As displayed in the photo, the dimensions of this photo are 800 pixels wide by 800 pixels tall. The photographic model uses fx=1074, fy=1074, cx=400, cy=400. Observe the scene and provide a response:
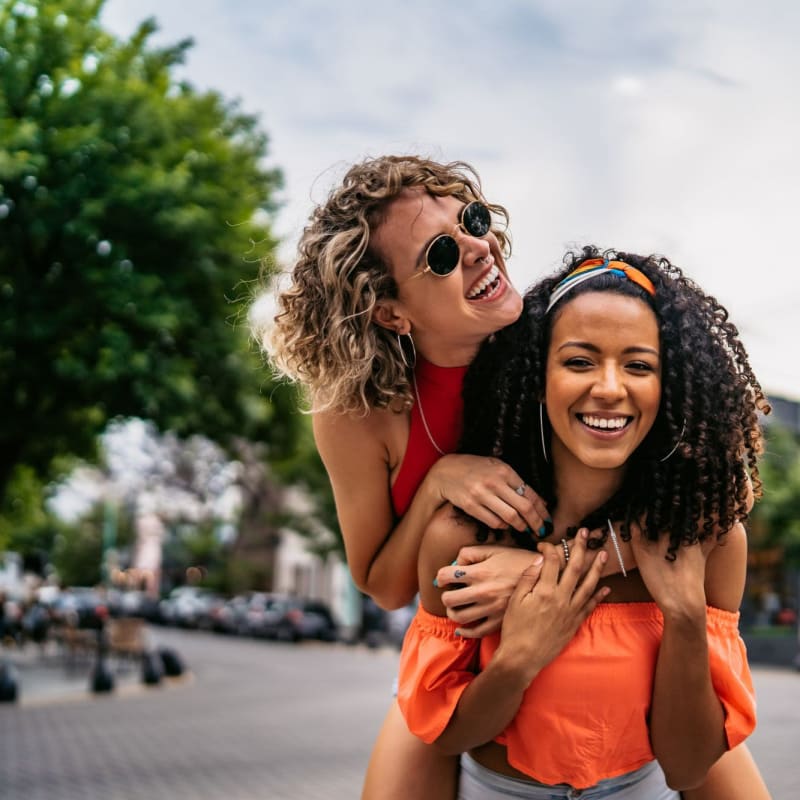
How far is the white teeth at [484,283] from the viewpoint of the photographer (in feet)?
8.36

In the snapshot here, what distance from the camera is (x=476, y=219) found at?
2578 mm

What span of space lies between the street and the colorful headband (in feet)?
24.3

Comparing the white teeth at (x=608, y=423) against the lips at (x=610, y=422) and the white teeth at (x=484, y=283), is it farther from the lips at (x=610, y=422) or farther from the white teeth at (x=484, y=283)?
the white teeth at (x=484, y=283)

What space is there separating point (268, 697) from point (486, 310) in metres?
15.5

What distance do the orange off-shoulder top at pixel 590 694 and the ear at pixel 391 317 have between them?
0.71 meters

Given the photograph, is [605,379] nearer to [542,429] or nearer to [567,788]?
[542,429]

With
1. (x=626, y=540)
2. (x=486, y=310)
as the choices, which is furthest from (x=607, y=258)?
(x=626, y=540)

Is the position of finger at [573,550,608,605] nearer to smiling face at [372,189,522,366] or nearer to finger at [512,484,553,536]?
finger at [512,484,553,536]

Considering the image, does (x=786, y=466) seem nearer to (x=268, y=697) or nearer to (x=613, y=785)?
(x=268, y=697)

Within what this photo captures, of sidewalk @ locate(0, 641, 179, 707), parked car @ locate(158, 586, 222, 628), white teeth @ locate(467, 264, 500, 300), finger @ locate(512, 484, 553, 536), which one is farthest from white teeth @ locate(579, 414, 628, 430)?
parked car @ locate(158, 586, 222, 628)

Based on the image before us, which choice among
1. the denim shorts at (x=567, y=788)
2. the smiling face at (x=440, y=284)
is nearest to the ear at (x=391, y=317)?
the smiling face at (x=440, y=284)

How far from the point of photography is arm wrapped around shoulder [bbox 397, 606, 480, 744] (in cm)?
233

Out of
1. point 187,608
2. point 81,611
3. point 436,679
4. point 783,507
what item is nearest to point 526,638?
point 436,679

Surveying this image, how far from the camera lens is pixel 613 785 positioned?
246 centimetres
